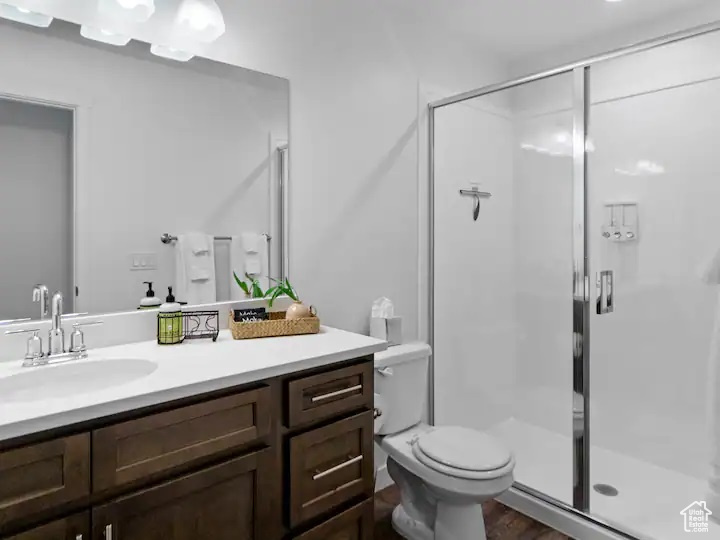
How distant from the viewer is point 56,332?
1.41 meters

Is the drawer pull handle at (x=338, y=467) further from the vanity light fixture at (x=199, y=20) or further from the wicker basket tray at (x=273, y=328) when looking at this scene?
the vanity light fixture at (x=199, y=20)

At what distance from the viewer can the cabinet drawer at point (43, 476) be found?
93 cm

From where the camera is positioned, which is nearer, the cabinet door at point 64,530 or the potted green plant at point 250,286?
the cabinet door at point 64,530

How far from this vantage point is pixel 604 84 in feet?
8.71

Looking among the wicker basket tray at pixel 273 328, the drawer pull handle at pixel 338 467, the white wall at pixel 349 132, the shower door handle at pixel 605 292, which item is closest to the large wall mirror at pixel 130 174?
the white wall at pixel 349 132

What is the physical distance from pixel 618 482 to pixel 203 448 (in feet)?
7.09

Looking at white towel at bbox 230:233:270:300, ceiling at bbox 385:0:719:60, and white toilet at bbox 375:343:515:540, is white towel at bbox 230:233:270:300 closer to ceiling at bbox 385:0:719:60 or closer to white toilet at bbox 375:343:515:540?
white toilet at bbox 375:343:515:540

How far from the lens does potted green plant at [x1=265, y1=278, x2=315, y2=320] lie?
5.81 feet

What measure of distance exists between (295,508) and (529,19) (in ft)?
8.18

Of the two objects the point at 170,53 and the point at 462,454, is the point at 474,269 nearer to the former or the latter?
the point at 462,454

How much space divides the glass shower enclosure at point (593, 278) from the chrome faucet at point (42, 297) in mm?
1743

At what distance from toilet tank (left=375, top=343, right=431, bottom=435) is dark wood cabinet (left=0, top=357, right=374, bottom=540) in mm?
434

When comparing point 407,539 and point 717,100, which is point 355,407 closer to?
point 407,539

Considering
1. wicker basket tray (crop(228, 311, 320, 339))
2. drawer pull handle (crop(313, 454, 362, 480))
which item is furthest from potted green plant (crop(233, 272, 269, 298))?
drawer pull handle (crop(313, 454, 362, 480))
